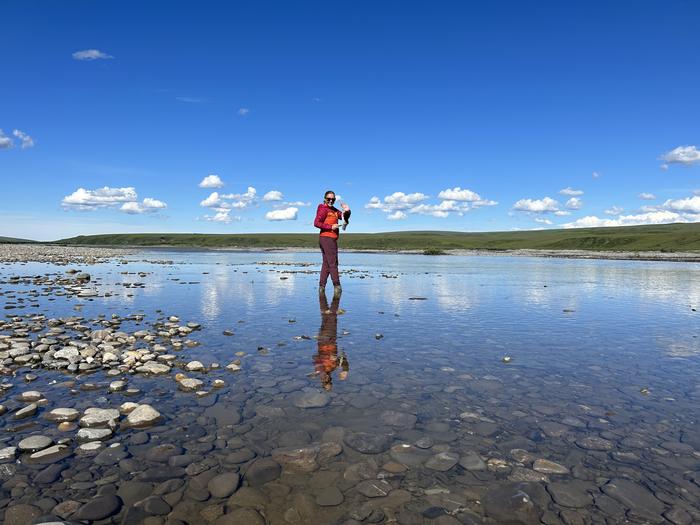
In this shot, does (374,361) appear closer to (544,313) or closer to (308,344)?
(308,344)

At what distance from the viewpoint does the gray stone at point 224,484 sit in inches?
205

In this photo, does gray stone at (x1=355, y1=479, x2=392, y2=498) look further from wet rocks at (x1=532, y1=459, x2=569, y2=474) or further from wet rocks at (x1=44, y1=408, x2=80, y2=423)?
wet rocks at (x1=44, y1=408, x2=80, y2=423)

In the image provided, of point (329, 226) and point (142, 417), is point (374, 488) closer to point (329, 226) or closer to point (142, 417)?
point (142, 417)

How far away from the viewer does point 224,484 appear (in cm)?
539

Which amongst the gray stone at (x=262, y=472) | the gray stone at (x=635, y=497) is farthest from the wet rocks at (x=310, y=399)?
the gray stone at (x=635, y=497)

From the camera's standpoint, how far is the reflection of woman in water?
30.7 ft

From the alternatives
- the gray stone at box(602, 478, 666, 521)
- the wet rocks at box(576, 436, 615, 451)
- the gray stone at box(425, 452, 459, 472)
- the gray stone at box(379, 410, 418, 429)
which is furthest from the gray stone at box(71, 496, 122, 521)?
the wet rocks at box(576, 436, 615, 451)

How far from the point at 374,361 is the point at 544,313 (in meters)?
10.3

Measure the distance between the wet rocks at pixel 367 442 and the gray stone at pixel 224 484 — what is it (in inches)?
63.8

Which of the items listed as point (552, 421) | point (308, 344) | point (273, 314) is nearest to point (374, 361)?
point (308, 344)

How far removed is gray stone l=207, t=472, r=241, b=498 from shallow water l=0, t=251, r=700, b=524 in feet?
0.17

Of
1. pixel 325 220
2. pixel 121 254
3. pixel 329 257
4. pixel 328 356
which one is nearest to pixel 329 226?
pixel 325 220

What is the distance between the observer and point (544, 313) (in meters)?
18.1

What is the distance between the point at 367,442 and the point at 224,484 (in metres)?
2.01
